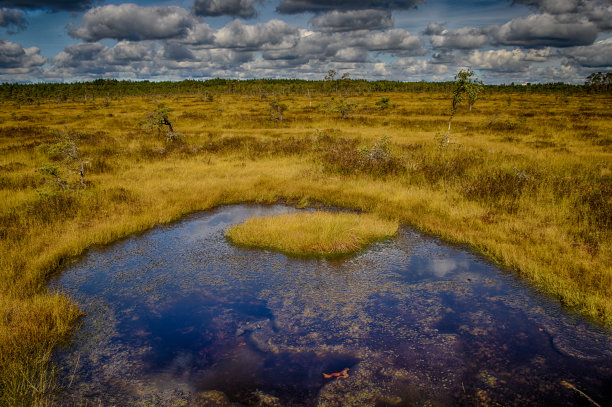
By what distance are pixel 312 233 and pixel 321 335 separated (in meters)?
4.31

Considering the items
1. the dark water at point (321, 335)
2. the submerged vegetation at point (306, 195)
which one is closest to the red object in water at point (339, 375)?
the dark water at point (321, 335)

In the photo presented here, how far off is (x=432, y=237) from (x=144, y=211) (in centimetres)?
1029

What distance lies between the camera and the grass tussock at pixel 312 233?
10.2m

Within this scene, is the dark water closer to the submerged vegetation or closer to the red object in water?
the red object in water

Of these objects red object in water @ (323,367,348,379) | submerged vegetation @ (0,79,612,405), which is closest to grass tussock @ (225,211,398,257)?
submerged vegetation @ (0,79,612,405)

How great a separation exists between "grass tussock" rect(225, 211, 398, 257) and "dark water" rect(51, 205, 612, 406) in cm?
65

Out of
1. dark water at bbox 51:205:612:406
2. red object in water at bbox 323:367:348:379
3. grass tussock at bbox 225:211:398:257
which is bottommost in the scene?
red object in water at bbox 323:367:348:379

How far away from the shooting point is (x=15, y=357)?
561 cm

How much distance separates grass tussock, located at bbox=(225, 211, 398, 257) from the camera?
400 inches

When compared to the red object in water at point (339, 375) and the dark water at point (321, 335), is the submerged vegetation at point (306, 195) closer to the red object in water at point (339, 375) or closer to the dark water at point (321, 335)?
the dark water at point (321, 335)

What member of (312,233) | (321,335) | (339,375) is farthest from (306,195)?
(339,375)

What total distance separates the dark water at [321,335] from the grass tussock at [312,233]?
0.65 meters

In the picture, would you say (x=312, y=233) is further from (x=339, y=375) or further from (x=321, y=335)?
(x=339, y=375)

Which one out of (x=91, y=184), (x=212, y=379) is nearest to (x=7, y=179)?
(x=91, y=184)
